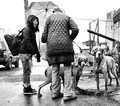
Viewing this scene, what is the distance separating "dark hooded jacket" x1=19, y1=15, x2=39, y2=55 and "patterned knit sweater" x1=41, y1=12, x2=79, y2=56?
2.36 ft

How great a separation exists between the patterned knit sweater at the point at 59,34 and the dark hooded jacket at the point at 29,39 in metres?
0.72

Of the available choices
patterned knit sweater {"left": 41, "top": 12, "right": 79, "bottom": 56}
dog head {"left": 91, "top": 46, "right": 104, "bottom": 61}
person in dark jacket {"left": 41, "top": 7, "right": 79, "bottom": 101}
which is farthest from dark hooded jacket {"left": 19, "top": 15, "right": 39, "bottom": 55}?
dog head {"left": 91, "top": 46, "right": 104, "bottom": 61}

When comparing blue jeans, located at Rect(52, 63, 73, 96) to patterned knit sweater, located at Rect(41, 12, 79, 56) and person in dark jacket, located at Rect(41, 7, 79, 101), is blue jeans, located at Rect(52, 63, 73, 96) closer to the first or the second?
person in dark jacket, located at Rect(41, 7, 79, 101)

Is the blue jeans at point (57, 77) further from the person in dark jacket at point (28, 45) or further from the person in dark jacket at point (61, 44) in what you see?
the person in dark jacket at point (28, 45)

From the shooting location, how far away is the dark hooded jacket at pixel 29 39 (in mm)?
5828

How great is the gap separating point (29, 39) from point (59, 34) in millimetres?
1050

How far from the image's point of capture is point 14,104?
5098 mm

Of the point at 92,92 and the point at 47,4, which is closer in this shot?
the point at 92,92

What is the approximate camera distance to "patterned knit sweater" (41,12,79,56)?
5.13 m

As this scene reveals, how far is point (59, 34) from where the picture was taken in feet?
16.9

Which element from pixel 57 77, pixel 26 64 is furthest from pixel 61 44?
pixel 26 64

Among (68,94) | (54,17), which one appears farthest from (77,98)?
(54,17)

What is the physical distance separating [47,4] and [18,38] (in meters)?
5.95

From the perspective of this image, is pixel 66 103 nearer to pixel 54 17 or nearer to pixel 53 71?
pixel 53 71
